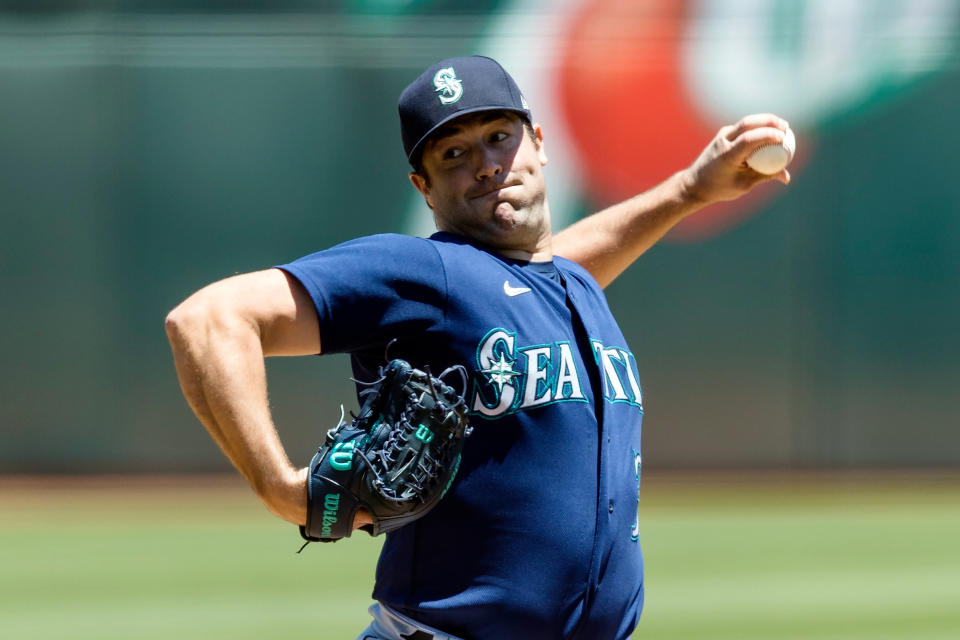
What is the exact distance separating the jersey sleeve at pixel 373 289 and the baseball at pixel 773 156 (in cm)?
102

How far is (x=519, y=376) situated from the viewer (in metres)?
2.29

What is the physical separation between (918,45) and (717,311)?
8.41 ft

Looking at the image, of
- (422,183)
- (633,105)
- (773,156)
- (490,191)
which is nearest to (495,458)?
(490,191)

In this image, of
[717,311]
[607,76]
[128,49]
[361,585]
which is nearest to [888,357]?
[717,311]

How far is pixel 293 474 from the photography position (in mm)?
2043

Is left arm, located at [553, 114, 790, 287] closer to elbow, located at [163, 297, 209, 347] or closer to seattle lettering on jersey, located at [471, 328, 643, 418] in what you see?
seattle lettering on jersey, located at [471, 328, 643, 418]

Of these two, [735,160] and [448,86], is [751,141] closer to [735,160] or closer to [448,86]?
[735,160]

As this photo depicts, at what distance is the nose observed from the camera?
247 cm

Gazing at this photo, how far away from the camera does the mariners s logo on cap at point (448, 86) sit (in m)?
→ 2.42

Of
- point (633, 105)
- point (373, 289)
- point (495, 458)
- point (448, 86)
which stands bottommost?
point (495, 458)

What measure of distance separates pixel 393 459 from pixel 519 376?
0.35m

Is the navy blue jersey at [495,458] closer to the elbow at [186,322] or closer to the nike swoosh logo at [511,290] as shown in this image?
the nike swoosh logo at [511,290]

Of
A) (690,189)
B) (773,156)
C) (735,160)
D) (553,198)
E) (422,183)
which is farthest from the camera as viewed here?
(553,198)

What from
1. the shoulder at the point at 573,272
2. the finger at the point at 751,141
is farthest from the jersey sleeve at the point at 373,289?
the finger at the point at 751,141
